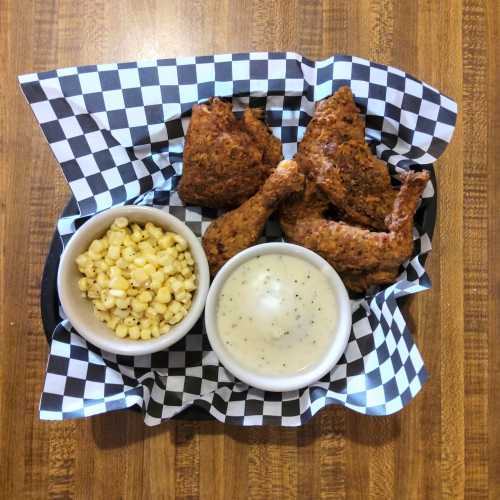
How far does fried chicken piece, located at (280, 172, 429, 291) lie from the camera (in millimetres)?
2096

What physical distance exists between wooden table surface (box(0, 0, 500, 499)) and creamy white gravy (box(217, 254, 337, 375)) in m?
0.40

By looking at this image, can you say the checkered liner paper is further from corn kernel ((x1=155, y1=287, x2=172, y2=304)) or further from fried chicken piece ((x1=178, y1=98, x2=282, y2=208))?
corn kernel ((x1=155, y1=287, x2=172, y2=304))

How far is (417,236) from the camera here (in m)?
2.19

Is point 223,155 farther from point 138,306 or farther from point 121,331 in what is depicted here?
point 121,331

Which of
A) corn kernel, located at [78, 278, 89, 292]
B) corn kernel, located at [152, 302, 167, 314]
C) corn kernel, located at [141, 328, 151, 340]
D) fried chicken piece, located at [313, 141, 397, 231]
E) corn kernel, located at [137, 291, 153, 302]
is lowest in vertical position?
corn kernel, located at [141, 328, 151, 340]

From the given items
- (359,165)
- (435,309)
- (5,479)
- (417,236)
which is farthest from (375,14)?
(5,479)

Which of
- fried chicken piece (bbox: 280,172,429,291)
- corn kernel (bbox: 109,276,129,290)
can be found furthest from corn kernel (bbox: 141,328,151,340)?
fried chicken piece (bbox: 280,172,429,291)

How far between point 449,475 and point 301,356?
2.77 ft

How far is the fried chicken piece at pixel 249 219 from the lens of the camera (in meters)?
2.10

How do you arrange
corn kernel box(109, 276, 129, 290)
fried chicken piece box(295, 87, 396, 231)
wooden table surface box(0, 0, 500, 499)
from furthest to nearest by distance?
wooden table surface box(0, 0, 500, 499) → fried chicken piece box(295, 87, 396, 231) → corn kernel box(109, 276, 129, 290)

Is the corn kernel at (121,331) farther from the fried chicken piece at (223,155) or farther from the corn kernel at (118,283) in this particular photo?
the fried chicken piece at (223,155)

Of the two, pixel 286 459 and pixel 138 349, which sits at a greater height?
→ pixel 138 349

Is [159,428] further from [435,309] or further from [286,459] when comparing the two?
[435,309]

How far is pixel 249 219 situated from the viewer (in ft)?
6.99
